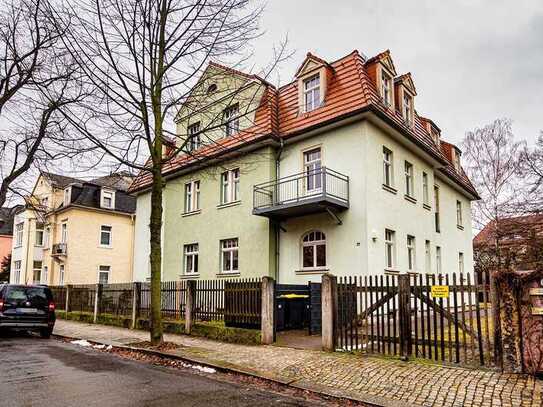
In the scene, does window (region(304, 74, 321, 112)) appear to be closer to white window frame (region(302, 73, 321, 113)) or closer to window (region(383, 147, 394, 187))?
white window frame (region(302, 73, 321, 113))

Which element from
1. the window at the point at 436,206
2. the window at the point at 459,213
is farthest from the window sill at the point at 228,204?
the window at the point at 459,213

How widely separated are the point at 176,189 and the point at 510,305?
1848cm

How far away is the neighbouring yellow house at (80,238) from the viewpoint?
3431 centimetres

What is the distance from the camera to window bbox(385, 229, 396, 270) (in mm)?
16164

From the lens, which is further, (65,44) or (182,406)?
(65,44)

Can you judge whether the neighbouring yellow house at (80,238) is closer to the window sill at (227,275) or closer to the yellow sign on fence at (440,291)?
the window sill at (227,275)

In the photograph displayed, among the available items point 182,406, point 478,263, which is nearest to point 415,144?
point 182,406

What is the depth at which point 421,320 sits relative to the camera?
28.0 feet

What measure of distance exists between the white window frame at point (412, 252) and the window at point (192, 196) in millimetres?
10157

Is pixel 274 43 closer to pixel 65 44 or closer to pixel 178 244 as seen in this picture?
pixel 65 44

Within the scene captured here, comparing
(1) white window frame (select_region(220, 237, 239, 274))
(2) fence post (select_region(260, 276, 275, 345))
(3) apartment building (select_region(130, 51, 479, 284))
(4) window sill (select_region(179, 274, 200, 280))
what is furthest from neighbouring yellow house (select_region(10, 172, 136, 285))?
(2) fence post (select_region(260, 276, 275, 345))

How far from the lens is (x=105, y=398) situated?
19.9ft

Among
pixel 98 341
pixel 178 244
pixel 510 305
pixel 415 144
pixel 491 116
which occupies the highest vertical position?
pixel 491 116

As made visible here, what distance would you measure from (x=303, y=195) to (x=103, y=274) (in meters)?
25.4
